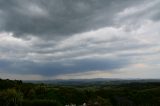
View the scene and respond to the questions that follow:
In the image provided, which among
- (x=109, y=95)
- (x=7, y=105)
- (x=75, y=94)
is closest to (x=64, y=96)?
(x=75, y=94)

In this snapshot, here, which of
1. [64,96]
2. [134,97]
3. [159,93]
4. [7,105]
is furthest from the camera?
[159,93]

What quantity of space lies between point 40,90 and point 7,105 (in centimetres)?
3072

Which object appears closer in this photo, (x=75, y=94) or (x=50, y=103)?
(x=50, y=103)

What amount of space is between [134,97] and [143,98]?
2638mm

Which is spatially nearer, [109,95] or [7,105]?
[7,105]

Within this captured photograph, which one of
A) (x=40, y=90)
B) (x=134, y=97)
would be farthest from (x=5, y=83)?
(x=134, y=97)

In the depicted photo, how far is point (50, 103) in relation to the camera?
24.3m

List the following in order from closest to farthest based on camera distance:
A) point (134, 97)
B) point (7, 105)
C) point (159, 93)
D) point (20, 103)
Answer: point (7, 105) → point (20, 103) → point (134, 97) → point (159, 93)

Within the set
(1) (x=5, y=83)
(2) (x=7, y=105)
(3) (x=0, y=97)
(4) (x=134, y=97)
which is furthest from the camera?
(4) (x=134, y=97)

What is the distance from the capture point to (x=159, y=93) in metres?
66.5

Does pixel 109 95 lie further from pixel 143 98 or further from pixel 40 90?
pixel 40 90

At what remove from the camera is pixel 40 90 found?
51.9 metres

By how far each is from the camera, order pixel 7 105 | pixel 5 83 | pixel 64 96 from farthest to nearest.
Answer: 1. pixel 5 83
2. pixel 64 96
3. pixel 7 105

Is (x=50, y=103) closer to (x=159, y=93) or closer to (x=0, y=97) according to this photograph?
(x=0, y=97)
